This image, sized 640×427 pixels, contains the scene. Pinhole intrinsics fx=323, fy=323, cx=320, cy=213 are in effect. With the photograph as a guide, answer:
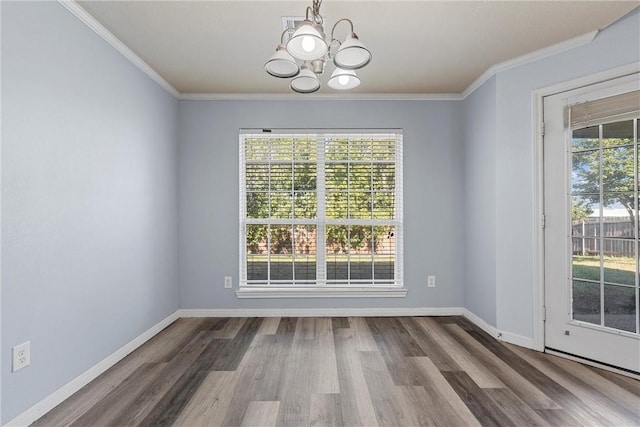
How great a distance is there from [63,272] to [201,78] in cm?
214

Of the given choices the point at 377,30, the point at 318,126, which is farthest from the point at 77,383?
the point at 377,30

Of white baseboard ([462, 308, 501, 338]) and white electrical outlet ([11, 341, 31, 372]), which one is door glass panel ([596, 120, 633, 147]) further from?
white electrical outlet ([11, 341, 31, 372])

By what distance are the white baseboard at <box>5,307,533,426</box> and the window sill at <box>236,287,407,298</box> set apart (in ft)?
0.52

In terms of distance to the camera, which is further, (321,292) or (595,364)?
(321,292)

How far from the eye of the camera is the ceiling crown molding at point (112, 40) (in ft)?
Answer: 6.82

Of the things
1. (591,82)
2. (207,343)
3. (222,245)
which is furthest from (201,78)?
(591,82)

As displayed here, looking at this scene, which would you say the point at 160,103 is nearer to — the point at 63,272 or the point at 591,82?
the point at 63,272

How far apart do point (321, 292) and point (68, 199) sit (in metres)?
2.47

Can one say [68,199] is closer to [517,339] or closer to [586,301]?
[517,339]

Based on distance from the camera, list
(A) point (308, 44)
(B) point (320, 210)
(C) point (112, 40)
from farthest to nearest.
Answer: (B) point (320, 210), (C) point (112, 40), (A) point (308, 44)

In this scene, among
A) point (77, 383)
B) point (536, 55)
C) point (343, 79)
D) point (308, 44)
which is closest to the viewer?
point (308, 44)

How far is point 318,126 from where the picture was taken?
12.0 ft

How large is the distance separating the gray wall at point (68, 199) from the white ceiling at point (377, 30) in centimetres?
38

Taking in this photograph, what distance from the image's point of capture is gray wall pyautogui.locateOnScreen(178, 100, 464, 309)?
3660 millimetres
